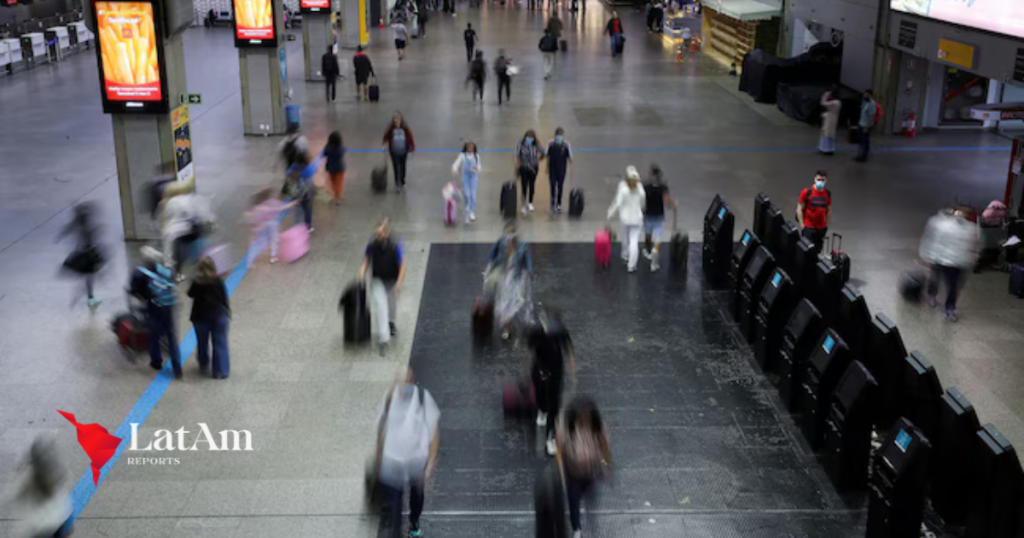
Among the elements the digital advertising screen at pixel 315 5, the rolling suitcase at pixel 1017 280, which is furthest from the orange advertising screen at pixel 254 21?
the rolling suitcase at pixel 1017 280

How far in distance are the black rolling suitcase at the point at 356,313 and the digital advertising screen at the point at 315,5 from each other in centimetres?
2073

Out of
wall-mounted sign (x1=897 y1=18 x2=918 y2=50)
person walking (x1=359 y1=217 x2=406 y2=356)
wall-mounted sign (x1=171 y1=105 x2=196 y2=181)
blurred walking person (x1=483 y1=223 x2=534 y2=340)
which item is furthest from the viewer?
wall-mounted sign (x1=897 y1=18 x2=918 y2=50)

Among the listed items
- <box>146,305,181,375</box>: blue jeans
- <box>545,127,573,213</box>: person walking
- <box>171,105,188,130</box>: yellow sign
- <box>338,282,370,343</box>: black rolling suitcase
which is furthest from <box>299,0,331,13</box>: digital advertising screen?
<box>146,305,181,375</box>: blue jeans

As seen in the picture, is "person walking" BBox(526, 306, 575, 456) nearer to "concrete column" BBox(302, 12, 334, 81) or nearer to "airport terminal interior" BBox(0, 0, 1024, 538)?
"airport terminal interior" BBox(0, 0, 1024, 538)

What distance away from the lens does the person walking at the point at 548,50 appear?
30.8 m

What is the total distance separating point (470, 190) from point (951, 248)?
7.46 metres

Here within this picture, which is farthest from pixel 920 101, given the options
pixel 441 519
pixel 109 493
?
pixel 109 493

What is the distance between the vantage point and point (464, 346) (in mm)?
11609

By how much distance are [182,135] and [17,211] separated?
3.94 metres

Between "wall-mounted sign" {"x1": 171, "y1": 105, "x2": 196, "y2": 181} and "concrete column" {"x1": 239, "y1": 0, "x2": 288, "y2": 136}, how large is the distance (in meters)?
7.55

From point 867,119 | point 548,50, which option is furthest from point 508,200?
point 548,50

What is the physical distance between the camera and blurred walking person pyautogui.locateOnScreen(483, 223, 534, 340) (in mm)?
11125

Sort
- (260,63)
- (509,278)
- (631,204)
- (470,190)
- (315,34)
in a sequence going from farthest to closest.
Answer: (315,34) → (260,63) → (470,190) → (631,204) → (509,278)

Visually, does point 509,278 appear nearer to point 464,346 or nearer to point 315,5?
point 464,346
